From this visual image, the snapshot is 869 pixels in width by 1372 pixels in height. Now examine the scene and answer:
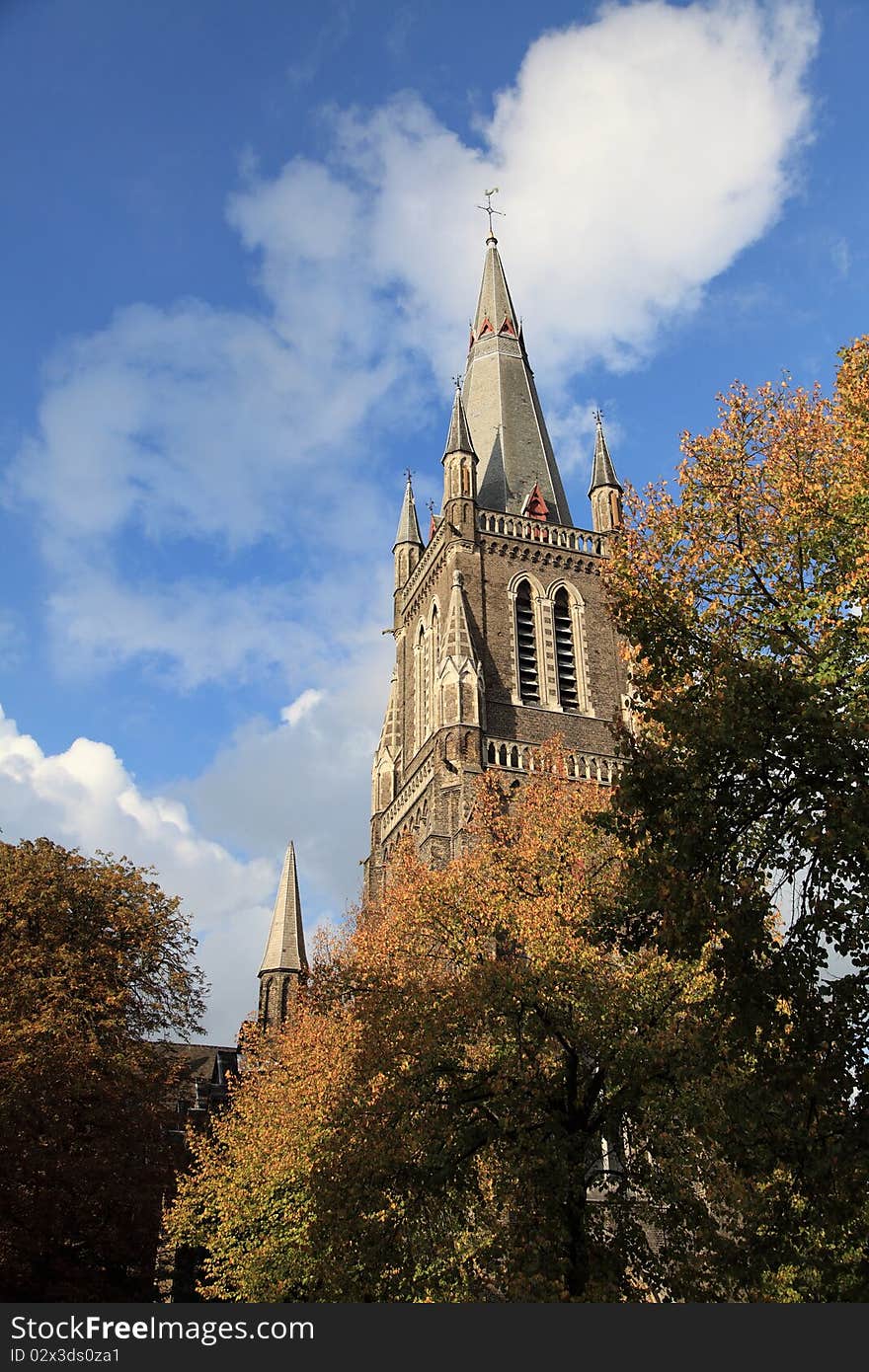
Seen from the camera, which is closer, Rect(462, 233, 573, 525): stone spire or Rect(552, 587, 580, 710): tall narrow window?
Rect(552, 587, 580, 710): tall narrow window

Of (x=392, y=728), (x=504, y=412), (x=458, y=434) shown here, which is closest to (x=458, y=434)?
(x=458, y=434)

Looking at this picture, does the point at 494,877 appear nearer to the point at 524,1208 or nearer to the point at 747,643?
the point at 524,1208

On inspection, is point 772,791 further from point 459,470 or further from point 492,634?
point 459,470

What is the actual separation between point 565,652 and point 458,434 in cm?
1117

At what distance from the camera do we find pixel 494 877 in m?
20.6

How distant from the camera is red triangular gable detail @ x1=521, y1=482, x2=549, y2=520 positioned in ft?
155

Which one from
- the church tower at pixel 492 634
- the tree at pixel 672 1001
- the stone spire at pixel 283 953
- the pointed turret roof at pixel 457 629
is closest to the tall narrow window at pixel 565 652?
the church tower at pixel 492 634

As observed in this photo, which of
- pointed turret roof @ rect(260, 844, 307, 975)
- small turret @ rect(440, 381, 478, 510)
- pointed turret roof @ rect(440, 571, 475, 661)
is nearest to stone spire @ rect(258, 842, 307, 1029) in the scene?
pointed turret roof @ rect(260, 844, 307, 975)

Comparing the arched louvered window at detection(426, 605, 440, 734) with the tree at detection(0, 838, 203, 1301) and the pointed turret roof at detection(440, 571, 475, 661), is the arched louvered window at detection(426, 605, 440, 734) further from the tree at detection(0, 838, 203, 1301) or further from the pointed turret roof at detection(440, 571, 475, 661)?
the tree at detection(0, 838, 203, 1301)

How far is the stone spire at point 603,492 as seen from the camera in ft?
158

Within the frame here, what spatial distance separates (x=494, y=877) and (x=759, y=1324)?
12.1 meters

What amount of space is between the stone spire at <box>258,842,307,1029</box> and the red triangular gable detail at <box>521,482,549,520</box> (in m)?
18.1

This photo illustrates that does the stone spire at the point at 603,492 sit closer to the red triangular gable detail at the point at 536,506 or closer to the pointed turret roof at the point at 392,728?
the red triangular gable detail at the point at 536,506

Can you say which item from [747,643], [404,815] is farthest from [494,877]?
[404,815]
